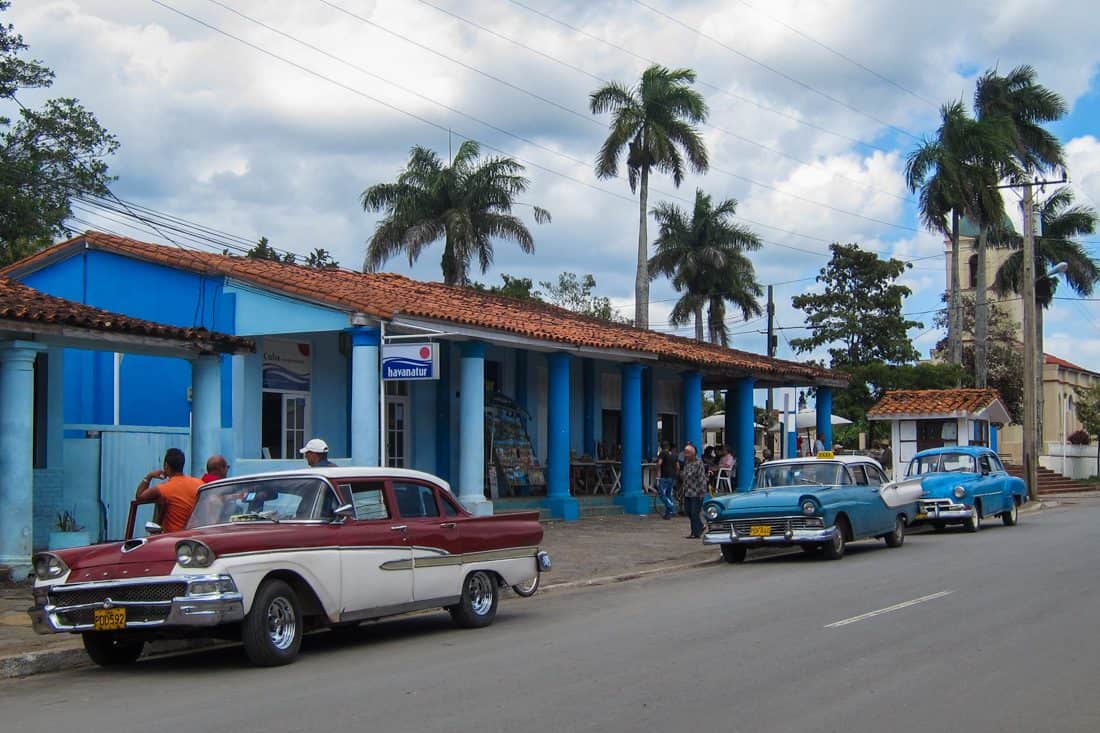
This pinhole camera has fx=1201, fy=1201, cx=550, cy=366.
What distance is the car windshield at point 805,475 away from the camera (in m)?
18.2

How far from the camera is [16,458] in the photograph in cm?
1415

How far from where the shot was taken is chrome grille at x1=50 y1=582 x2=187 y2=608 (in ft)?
29.2

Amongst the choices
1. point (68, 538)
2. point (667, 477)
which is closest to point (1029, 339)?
point (667, 477)

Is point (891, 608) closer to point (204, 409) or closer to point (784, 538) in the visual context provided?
point (784, 538)

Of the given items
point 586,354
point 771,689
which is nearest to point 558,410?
point 586,354

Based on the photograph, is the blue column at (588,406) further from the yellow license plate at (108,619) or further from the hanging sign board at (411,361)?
the yellow license plate at (108,619)

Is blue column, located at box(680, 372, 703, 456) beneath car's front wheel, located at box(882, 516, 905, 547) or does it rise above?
above

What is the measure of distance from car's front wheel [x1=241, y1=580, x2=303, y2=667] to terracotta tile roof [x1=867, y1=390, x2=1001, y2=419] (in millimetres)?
26455

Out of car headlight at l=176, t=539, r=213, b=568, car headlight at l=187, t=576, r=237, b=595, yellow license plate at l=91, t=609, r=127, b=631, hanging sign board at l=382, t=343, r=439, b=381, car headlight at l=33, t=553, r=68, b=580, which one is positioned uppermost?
hanging sign board at l=382, t=343, r=439, b=381

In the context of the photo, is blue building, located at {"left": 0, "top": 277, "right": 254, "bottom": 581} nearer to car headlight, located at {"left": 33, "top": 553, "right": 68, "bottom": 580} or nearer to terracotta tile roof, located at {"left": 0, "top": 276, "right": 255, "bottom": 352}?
terracotta tile roof, located at {"left": 0, "top": 276, "right": 255, "bottom": 352}

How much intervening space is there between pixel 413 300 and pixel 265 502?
38.2 ft

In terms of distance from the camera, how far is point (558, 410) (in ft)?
81.5

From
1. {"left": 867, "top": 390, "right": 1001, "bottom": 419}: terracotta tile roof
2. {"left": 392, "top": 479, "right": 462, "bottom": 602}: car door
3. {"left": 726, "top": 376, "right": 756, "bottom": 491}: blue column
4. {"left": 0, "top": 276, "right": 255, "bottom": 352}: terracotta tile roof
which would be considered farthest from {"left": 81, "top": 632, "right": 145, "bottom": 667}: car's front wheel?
{"left": 867, "top": 390, "right": 1001, "bottom": 419}: terracotta tile roof

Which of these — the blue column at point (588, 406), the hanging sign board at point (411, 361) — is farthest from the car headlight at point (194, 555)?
the blue column at point (588, 406)
